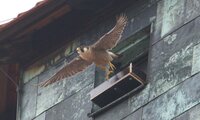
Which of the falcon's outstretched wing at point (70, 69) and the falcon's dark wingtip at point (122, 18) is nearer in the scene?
the falcon's dark wingtip at point (122, 18)

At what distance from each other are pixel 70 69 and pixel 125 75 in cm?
89

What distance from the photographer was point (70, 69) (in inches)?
461

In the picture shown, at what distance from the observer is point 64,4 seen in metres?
11.7

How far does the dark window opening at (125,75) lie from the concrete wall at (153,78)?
0.23 ft

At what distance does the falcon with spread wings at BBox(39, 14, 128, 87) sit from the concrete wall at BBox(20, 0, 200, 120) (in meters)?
0.15

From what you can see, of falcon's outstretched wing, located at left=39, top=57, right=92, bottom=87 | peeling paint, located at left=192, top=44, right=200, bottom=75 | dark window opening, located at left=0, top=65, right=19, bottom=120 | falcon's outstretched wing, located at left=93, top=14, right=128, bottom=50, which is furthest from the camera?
dark window opening, located at left=0, top=65, right=19, bottom=120

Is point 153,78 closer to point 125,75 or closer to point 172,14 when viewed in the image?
point 125,75

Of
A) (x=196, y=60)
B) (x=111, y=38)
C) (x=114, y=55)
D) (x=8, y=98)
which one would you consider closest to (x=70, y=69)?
(x=114, y=55)

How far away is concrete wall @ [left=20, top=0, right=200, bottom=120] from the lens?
10.2 meters

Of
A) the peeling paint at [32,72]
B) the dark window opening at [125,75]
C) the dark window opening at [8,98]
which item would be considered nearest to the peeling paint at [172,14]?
the dark window opening at [125,75]

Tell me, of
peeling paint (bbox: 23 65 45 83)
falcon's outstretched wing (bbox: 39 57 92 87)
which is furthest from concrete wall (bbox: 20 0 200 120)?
falcon's outstretched wing (bbox: 39 57 92 87)

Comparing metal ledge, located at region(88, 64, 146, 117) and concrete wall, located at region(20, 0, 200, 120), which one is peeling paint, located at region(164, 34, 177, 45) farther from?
metal ledge, located at region(88, 64, 146, 117)

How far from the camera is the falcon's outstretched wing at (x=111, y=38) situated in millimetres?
11195

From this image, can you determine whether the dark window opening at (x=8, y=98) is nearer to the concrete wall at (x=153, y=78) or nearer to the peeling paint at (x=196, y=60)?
the concrete wall at (x=153, y=78)
